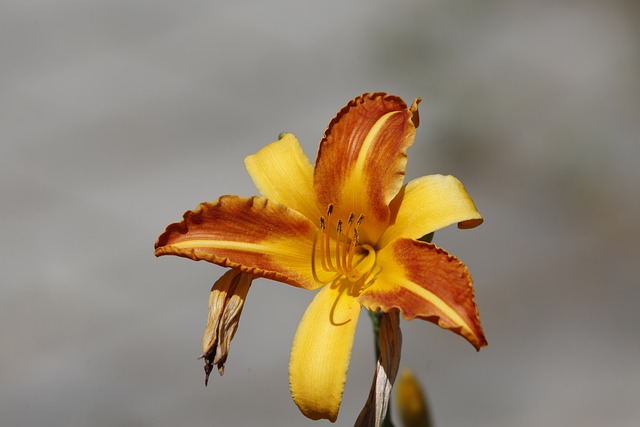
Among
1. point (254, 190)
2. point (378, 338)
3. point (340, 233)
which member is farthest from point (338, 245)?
point (254, 190)

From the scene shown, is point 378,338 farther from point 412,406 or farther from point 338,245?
point 412,406

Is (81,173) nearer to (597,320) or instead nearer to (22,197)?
(22,197)

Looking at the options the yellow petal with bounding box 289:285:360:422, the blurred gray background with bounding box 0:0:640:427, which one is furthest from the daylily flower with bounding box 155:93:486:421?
the blurred gray background with bounding box 0:0:640:427

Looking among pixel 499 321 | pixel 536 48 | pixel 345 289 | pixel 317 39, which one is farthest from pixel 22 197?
pixel 345 289

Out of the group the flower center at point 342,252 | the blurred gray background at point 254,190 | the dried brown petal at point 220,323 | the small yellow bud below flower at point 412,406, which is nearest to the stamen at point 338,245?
the flower center at point 342,252

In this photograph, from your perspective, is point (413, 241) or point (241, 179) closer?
point (413, 241)

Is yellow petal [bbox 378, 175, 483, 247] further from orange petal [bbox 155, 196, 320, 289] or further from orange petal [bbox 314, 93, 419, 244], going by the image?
orange petal [bbox 155, 196, 320, 289]
